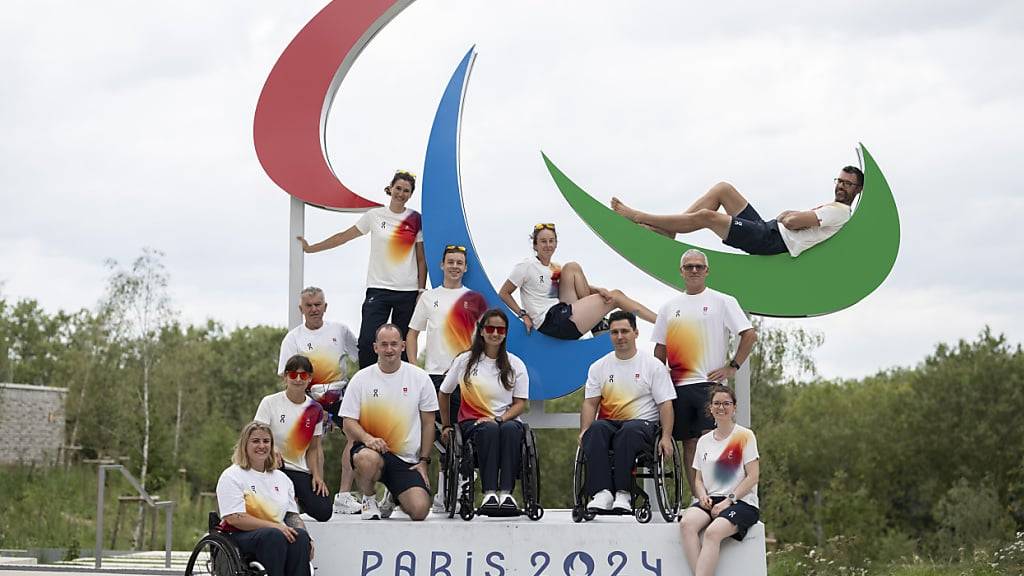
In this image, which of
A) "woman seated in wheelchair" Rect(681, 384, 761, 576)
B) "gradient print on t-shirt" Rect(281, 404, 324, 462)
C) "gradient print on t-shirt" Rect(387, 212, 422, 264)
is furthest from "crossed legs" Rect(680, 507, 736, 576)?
"gradient print on t-shirt" Rect(387, 212, 422, 264)

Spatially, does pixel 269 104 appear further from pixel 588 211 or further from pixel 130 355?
pixel 130 355

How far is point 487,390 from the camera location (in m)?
6.20

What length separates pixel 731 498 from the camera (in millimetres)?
5672

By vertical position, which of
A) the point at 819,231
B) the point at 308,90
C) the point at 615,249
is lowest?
the point at 615,249

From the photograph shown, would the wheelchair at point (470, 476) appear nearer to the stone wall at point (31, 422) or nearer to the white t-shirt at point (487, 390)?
the white t-shirt at point (487, 390)

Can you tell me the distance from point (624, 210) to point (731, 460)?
82.2 inches

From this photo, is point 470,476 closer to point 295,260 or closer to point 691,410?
point 691,410

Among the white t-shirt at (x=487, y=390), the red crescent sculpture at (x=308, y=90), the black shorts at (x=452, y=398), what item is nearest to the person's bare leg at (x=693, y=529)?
the white t-shirt at (x=487, y=390)

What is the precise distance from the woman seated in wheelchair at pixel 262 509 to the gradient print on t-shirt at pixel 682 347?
2138mm

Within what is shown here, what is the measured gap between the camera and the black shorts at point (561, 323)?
Result: 22.5 ft

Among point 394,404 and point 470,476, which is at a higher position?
point 394,404

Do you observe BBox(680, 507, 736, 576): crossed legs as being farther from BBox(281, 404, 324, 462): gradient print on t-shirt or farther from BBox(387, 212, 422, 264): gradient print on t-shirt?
BBox(387, 212, 422, 264): gradient print on t-shirt

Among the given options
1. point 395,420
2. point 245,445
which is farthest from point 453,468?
point 245,445

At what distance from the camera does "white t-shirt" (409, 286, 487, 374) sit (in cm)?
669
